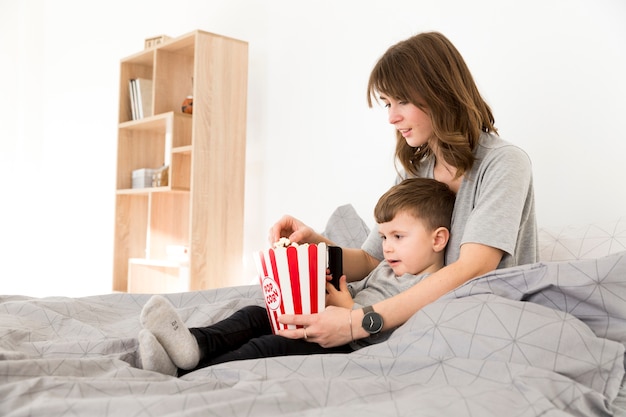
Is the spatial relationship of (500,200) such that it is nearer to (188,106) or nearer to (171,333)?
(171,333)

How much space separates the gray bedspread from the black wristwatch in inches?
4.9

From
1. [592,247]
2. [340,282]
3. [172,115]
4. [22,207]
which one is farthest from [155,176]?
[592,247]

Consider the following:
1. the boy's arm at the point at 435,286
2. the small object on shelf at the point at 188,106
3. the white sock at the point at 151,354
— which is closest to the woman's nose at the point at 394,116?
the boy's arm at the point at 435,286

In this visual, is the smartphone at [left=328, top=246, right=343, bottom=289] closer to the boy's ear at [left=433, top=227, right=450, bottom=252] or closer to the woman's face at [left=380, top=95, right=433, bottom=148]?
the boy's ear at [left=433, top=227, right=450, bottom=252]

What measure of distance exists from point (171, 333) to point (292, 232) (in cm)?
67

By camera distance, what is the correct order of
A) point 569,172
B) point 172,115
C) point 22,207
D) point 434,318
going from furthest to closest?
point 22,207, point 172,115, point 569,172, point 434,318

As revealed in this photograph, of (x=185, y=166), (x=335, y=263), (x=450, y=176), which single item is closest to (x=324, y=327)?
(x=335, y=263)

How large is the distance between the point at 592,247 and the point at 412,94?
60 cm

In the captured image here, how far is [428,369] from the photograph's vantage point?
38.3 inches

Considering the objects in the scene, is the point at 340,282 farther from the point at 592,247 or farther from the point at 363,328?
the point at 592,247

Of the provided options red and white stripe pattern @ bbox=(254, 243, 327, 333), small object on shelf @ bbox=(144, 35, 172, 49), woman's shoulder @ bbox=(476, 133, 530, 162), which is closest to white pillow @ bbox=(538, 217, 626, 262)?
woman's shoulder @ bbox=(476, 133, 530, 162)

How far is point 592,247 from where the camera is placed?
151 cm

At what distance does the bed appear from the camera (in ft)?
2.56

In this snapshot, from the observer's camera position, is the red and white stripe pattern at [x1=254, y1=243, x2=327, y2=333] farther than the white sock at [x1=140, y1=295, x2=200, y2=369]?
Yes
